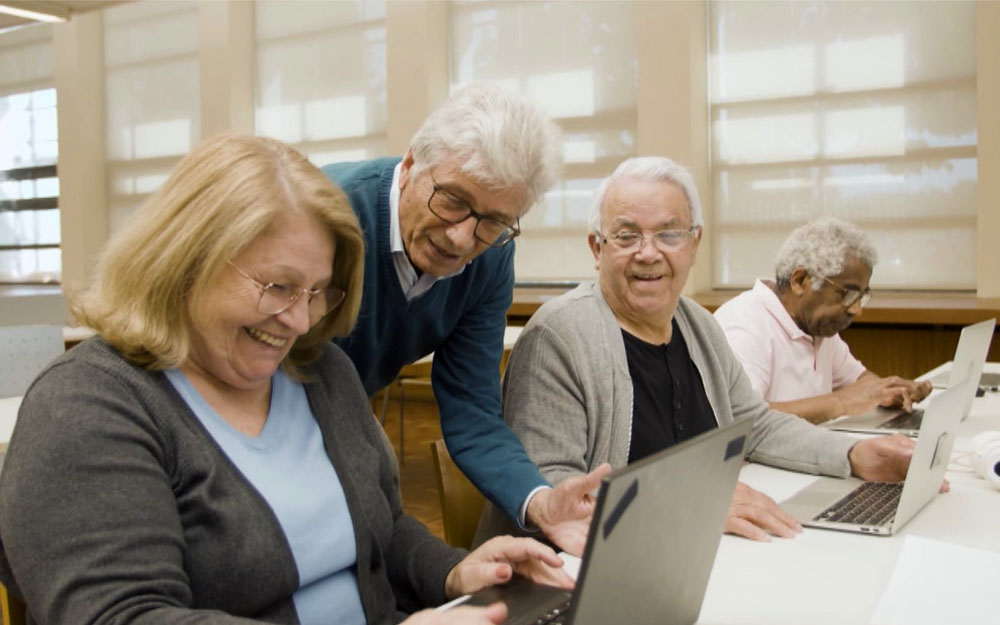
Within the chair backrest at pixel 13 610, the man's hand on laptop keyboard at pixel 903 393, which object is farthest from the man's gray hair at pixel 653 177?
the chair backrest at pixel 13 610

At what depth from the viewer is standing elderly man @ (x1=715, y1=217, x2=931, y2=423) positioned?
2.82m

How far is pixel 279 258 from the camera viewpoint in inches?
45.9

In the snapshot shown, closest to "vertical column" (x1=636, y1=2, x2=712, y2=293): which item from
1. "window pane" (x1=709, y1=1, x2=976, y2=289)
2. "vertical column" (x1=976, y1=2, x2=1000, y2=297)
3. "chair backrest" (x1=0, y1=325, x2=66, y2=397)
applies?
"window pane" (x1=709, y1=1, x2=976, y2=289)

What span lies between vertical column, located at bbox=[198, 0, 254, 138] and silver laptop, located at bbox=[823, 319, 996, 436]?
6.25 m

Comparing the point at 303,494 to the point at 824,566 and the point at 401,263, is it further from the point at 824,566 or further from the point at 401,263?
the point at 824,566

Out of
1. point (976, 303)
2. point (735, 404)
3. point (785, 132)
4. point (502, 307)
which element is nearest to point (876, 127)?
point (785, 132)

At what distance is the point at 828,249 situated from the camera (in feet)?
9.41

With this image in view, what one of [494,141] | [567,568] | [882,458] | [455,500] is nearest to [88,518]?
[567,568]

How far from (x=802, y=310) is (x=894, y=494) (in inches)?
48.6

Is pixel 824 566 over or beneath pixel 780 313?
beneath

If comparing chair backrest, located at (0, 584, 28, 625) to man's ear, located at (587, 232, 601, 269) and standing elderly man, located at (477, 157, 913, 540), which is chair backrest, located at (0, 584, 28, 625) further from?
man's ear, located at (587, 232, 601, 269)

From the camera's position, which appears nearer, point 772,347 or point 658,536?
point 658,536

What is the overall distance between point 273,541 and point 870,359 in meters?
4.47

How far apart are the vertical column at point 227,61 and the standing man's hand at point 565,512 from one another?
675 centimetres
